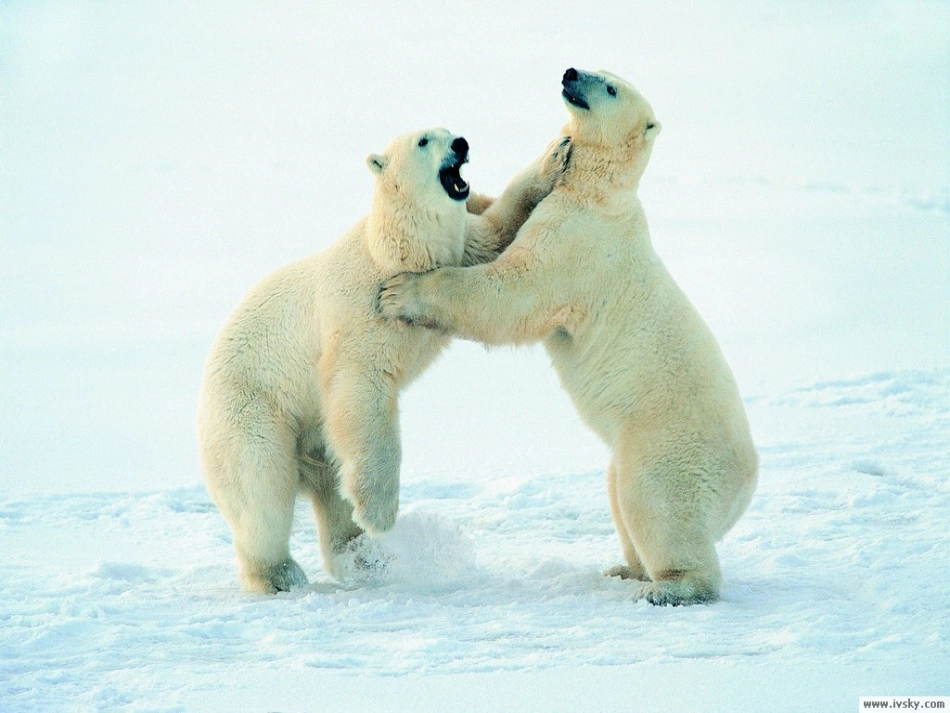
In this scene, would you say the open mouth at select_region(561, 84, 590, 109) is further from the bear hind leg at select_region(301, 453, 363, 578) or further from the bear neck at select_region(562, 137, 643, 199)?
the bear hind leg at select_region(301, 453, 363, 578)

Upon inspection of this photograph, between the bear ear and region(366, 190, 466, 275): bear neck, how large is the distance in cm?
9

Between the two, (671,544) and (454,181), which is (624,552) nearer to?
(671,544)

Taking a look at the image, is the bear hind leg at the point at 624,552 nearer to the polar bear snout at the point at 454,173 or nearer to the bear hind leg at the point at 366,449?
the bear hind leg at the point at 366,449

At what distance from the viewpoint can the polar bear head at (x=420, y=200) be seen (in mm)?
4402

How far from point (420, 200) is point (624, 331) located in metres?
0.94

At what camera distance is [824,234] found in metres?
15.0

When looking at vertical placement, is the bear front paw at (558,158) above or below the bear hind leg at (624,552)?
above

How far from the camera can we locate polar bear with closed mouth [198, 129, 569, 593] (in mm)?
4383

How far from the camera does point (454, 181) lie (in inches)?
173

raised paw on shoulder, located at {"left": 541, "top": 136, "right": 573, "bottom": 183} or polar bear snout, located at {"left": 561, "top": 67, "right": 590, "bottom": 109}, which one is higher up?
polar bear snout, located at {"left": 561, "top": 67, "right": 590, "bottom": 109}

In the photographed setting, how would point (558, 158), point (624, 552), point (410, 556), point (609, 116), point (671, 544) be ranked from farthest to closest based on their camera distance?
point (410, 556), point (624, 552), point (558, 158), point (609, 116), point (671, 544)

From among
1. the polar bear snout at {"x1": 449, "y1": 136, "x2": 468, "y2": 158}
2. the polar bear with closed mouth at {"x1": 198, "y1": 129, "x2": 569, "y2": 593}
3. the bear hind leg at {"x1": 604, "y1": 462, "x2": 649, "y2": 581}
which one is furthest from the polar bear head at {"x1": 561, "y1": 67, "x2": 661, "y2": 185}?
the bear hind leg at {"x1": 604, "y1": 462, "x2": 649, "y2": 581}

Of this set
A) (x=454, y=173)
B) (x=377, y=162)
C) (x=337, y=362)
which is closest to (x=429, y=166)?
(x=454, y=173)

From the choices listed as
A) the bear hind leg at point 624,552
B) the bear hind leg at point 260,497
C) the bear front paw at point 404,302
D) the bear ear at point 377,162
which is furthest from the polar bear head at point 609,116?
the bear hind leg at point 260,497
